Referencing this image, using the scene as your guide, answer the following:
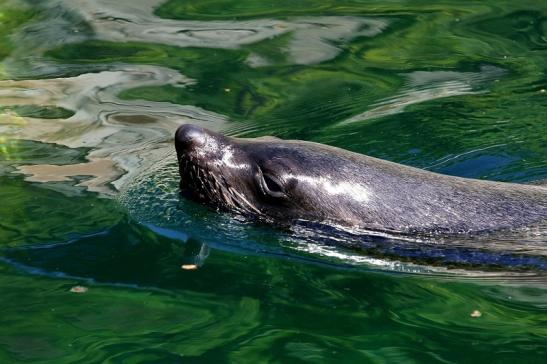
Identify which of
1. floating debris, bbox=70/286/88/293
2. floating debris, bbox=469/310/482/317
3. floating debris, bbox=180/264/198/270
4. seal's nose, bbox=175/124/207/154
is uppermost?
seal's nose, bbox=175/124/207/154

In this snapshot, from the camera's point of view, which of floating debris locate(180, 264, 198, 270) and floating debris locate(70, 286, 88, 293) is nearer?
floating debris locate(70, 286, 88, 293)

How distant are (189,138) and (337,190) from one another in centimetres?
96

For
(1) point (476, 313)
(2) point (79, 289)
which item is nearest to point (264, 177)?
(2) point (79, 289)

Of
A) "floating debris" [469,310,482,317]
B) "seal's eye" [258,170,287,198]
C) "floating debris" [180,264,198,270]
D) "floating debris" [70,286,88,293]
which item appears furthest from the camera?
"seal's eye" [258,170,287,198]

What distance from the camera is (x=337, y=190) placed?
7000mm

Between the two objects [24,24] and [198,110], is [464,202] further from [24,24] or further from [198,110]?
[24,24]

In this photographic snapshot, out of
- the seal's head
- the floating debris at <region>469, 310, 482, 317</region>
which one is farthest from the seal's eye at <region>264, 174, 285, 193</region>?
the floating debris at <region>469, 310, 482, 317</region>

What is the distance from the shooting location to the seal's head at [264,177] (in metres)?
7.00

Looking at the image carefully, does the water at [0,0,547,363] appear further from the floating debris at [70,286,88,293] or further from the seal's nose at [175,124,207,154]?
the seal's nose at [175,124,207,154]

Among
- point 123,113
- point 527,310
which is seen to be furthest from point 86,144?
point 527,310

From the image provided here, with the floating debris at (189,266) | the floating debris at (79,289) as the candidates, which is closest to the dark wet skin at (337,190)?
the floating debris at (189,266)

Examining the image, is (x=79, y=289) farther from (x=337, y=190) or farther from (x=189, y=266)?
(x=337, y=190)

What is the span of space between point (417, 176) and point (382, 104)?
94.3 inches

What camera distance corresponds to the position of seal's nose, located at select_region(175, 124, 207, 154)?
280 inches
